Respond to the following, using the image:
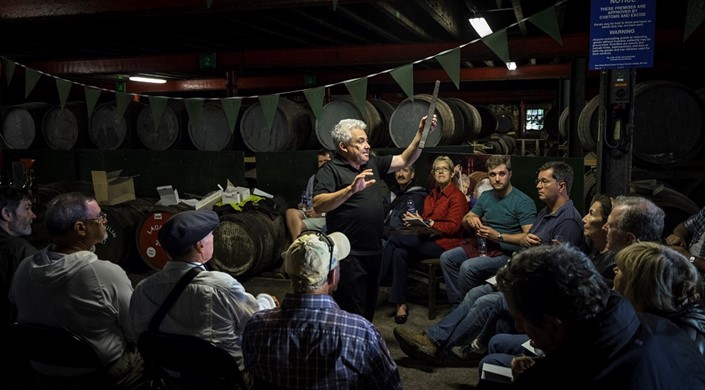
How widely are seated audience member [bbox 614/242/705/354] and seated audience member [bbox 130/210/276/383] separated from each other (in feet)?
4.77

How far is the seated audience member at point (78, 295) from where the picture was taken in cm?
251

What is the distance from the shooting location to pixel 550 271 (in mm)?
1450

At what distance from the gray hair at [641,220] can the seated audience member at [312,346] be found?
1543 millimetres

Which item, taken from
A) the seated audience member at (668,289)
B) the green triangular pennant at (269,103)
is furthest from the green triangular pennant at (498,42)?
the seated audience member at (668,289)

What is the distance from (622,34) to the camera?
381cm

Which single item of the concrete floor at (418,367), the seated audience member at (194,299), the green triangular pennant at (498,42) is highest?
the green triangular pennant at (498,42)

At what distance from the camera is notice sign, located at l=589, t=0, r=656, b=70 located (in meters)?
3.73

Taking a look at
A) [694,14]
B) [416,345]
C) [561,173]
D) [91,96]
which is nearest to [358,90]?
[561,173]

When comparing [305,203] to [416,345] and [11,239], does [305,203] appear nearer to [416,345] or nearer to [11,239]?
[416,345]

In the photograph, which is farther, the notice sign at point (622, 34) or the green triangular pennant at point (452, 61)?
the green triangular pennant at point (452, 61)

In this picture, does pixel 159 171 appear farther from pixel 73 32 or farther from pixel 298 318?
pixel 298 318

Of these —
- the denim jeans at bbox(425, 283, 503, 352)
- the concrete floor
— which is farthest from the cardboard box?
the denim jeans at bbox(425, 283, 503, 352)

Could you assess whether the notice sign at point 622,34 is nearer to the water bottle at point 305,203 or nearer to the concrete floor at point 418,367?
the concrete floor at point 418,367

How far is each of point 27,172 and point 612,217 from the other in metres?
7.92
